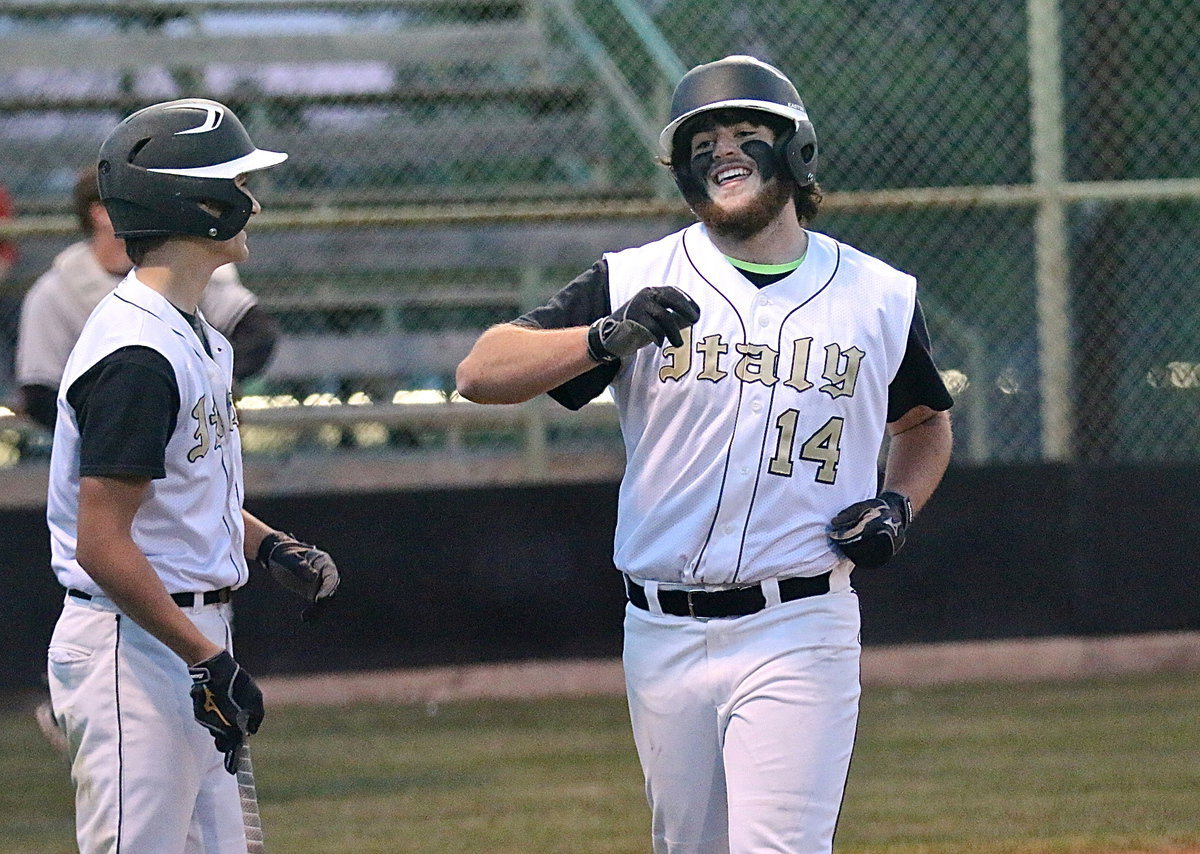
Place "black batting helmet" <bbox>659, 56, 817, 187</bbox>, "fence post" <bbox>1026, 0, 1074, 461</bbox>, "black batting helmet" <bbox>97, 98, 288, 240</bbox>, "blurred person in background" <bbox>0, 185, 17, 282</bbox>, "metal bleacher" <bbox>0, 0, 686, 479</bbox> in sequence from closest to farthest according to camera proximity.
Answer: "black batting helmet" <bbox>97, 98, 288, 240</bbox>
"black batting helmet" <bbox>659, 56, 817, 187</bbox>
"fence post" <bbox>1026, 0, 1074, 461</bbox>
"blurred person in background" <bbox>0, 185, 17, 282</bbox>
"metal bleacher" <bbox>0, 0, 686, 479</bbox>

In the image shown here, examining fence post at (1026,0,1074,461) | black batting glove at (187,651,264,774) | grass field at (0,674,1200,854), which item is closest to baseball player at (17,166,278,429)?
grass field at (0,674,1200,854)

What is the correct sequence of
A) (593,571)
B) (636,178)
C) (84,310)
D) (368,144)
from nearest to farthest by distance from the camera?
(84,310), (593,571), (636,178), (368,144)

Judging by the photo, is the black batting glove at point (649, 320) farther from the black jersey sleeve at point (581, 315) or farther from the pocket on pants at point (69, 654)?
the pocket on pants at point (69, 654)

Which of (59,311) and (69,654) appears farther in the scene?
(59,311)

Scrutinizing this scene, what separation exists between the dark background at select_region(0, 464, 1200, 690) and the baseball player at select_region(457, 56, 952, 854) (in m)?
4.46

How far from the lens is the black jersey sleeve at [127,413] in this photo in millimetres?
2988

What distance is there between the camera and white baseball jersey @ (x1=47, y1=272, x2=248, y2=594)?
311cm

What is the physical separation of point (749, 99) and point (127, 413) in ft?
4.47

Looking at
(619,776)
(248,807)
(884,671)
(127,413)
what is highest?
(127,413)

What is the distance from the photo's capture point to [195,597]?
3.21 meters

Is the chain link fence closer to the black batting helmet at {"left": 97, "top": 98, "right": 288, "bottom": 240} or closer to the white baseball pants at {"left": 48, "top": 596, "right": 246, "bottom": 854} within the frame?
the black batting helmet at {"left": 97, "top": 98, "right": 288, "bottom": 240}

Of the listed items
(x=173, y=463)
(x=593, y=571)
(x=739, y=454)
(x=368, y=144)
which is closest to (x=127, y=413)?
(x=173, y=463)

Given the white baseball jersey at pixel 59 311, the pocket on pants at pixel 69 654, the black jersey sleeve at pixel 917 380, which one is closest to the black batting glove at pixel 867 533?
the black jersey sleeve at pixel 917 380

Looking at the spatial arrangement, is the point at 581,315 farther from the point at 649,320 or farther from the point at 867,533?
the point at 867,533
